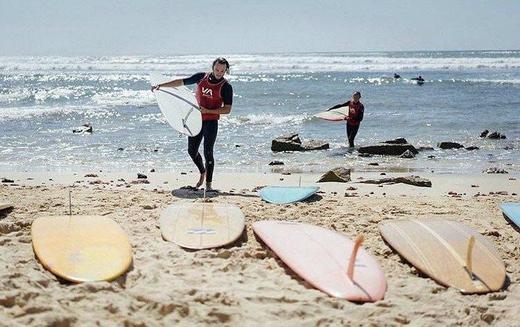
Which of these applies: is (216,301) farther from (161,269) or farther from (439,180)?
(439,180)

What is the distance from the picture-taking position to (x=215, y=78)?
6.02 m

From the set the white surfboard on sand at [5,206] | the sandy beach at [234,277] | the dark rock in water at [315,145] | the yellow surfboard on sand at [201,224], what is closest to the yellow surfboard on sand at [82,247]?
the sandy beach at [234,277]

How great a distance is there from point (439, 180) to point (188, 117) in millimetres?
3694

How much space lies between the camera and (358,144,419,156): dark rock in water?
10.2 metres

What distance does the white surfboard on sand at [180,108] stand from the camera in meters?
6.20

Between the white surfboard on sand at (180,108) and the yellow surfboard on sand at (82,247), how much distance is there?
1.83 m

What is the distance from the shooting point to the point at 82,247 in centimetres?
395

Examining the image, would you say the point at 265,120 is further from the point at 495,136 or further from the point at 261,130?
the point at 495,136

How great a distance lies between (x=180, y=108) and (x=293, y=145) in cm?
442

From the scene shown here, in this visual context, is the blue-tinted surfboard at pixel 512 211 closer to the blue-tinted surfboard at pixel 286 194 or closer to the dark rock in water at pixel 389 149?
the blue-tinted surfboard at pixel 286 194

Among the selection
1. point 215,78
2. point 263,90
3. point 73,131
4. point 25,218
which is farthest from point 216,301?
point 263,90

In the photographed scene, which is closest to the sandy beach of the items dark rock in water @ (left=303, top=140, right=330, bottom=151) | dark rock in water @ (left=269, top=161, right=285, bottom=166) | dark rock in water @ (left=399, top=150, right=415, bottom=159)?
dark rock in water @ (left=269, top=161, right=285, bottom=166)

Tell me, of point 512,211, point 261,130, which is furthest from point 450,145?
point 512,211

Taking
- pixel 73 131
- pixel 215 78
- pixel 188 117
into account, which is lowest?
pixel 73 131
